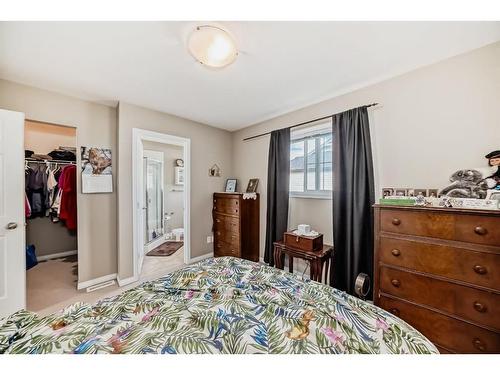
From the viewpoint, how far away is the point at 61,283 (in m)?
2.55

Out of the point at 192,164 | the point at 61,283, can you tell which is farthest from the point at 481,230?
the point at 61,283

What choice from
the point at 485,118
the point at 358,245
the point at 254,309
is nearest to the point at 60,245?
the point at 254,309

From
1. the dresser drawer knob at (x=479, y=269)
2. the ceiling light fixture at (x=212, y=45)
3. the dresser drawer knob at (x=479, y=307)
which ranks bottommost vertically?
the dresser drawer knob at (x=479, y=307)

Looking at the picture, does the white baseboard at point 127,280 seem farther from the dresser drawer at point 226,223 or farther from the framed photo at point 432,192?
the framed photo at point 432,192

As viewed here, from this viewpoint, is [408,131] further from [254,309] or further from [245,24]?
[254,309]

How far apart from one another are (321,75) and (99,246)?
339cm

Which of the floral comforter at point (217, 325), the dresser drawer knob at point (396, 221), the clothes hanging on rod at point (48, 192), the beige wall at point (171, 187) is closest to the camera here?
the floral comforter at point (217, 325)

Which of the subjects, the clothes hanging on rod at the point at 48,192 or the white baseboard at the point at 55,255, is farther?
the white baseboard at the point at 55,255

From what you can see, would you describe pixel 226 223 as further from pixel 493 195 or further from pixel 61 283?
pixel 493 195

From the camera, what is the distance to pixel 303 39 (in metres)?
1.42

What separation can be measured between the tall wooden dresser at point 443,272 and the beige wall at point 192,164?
266 cm

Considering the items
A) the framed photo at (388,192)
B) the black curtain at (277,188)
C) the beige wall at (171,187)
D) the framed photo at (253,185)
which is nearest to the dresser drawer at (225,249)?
the black curtain at (277,188)

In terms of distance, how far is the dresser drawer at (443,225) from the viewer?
1.17 metres

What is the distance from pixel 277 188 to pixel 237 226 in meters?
0.87
